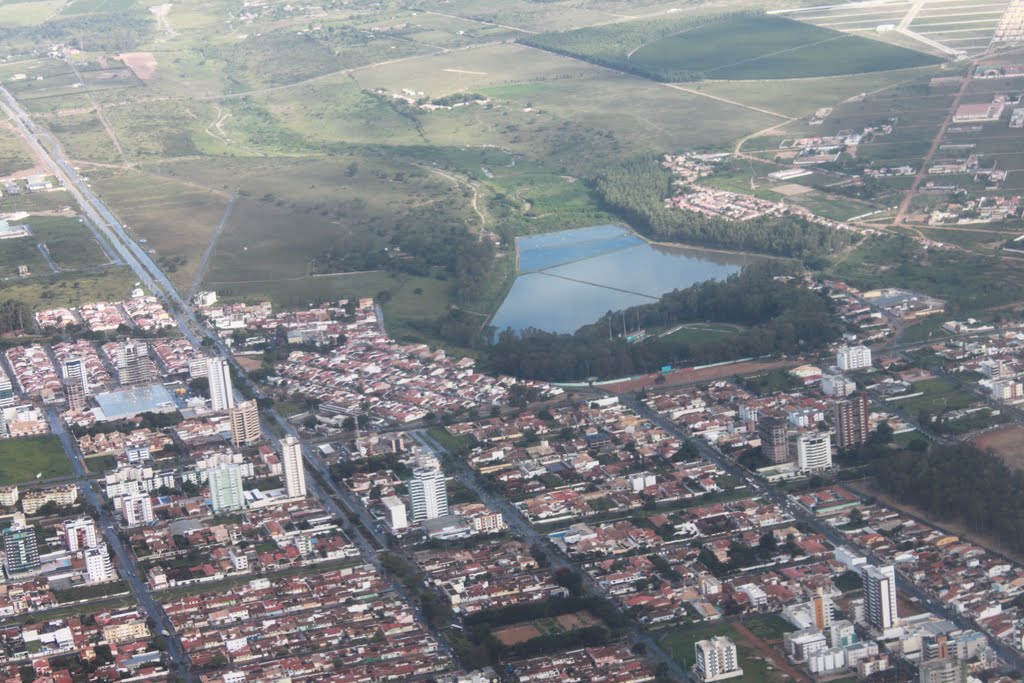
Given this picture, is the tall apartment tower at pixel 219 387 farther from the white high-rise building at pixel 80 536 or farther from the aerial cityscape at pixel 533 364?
the white high-rise building at pixel 80 536

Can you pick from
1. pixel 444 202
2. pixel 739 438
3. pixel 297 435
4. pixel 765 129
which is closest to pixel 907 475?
pixel 739 438

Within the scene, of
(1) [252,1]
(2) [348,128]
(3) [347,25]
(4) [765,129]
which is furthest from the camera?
(1) [252,1]

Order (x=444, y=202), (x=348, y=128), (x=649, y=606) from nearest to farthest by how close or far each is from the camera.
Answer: (x=649, y=606), (x=444, y=202), (x=348, y=128)

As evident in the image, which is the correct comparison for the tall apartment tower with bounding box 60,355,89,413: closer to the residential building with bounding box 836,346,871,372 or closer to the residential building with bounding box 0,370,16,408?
the residential building with bounding box 0,370,16,408

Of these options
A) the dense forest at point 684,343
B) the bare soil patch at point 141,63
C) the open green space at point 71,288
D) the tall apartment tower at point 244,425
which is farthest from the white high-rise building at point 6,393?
the bare soil patch at point 141,63

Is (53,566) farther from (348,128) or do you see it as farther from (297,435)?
(348,128)

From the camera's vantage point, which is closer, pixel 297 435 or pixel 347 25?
pixel 297 435
